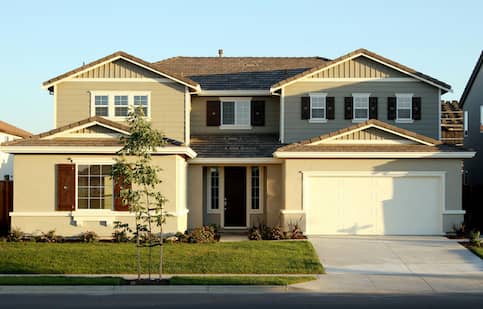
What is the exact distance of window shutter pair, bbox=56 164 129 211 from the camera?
22.8 metres

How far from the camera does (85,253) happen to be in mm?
19641

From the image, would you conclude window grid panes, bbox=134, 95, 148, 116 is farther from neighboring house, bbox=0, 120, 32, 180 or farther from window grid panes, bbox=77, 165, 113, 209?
neighboring house, bbox=0, 120, 32, 180

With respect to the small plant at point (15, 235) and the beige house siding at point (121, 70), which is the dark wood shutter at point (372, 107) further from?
the small plant at point (15, 235)

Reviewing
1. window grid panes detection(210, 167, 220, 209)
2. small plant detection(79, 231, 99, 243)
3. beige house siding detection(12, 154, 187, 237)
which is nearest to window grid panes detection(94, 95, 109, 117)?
beige house siding detection(12, 154, 187, 237)

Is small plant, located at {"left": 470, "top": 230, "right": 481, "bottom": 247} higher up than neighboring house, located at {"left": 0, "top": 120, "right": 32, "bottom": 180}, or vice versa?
neighboring house, located at {"left": 0, "top": 120, "right": 32, "bottom": 180}

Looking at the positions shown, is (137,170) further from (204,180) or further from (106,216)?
(204,180)

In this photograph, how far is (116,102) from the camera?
26.2m

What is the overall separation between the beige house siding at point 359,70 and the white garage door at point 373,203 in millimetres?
4823

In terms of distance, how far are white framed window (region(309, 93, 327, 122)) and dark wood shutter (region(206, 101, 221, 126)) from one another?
379 centimetres

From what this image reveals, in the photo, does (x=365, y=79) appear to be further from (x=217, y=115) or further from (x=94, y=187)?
(x=94, y=187)

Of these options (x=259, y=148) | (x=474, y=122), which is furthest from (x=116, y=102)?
(x=474, y=122)

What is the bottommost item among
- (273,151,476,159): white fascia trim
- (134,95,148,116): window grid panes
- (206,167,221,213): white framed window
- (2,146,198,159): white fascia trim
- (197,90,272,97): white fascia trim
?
(206,167,221,213): white framed window

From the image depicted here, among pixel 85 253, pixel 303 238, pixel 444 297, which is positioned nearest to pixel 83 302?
pixel 85 253

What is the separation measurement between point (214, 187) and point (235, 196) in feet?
2.87
